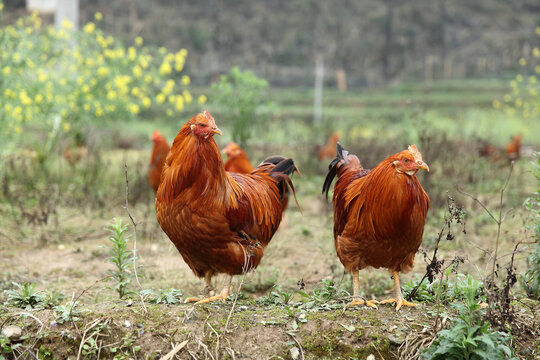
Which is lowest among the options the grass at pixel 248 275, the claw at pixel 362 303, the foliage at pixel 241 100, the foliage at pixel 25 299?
the grass at pixel 248 275

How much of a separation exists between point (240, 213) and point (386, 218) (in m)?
0.99

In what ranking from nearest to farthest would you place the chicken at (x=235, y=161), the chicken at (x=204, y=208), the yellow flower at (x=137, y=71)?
the chicken at (x=204, y=208), the chicken at (x=235, y=161), the yellow flower at (x=137, y=71)

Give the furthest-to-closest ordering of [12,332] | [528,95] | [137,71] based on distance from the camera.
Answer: [528,95], [137,71], [12,332]

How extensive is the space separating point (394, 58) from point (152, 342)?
33.9 meters

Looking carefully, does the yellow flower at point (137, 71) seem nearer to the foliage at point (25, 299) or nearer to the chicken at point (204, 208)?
the chicken at point (204, 208)

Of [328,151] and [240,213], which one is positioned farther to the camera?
[328,151]

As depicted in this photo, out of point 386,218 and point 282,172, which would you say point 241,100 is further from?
point 386,218

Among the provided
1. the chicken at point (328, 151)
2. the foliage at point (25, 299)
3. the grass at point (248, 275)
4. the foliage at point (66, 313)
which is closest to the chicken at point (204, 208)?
the grass at point (248, 275)

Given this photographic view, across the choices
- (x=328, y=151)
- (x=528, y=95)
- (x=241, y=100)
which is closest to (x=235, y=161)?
(x=241, y=100)

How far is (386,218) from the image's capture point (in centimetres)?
330

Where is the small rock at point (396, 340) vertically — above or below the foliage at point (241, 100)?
below

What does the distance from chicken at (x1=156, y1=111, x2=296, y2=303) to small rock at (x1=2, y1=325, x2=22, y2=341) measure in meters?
1.04

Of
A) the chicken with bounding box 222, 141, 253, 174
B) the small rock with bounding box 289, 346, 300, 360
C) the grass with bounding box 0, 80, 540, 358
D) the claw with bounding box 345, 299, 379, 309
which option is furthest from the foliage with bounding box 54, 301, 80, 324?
the chicken with bounding box 222, 141, 253, 174

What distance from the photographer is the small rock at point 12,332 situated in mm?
2930
